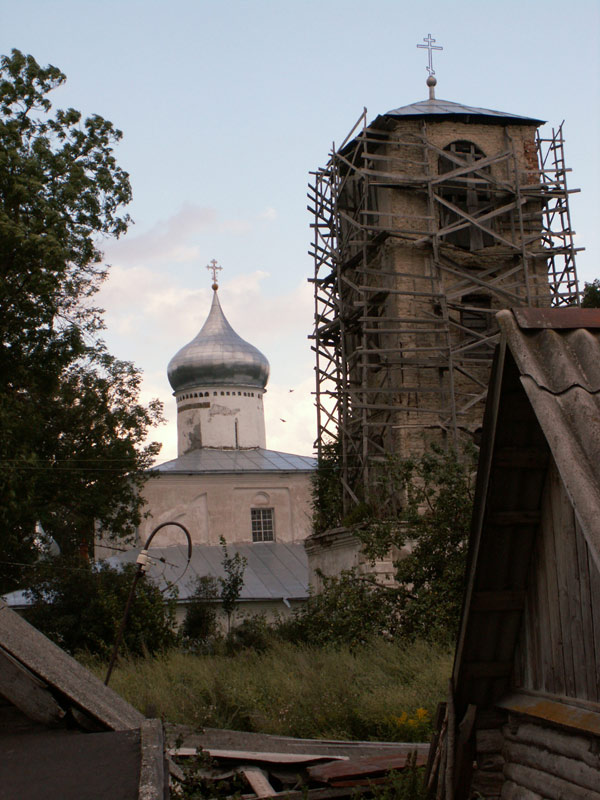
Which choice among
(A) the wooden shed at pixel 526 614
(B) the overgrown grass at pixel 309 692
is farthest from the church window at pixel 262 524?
(A) the wooden shed at pixel 526 614

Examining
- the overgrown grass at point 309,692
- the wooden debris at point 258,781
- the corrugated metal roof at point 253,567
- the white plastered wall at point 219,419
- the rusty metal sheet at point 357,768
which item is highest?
the white plastered wall at point 219,419

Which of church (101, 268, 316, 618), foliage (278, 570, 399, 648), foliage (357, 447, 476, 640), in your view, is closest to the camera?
foliage (357, 447, 476, 640)

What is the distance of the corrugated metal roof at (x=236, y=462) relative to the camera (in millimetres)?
39125

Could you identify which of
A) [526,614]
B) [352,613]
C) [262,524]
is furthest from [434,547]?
[262,524]

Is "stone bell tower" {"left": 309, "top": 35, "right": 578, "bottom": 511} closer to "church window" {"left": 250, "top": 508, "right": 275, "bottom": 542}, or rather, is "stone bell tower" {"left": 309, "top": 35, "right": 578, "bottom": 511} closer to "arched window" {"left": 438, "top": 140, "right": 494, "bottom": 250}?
"arched window" {"left": 438, "top": 140, "right": 494, "bottom": 250}

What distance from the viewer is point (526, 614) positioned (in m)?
5.75

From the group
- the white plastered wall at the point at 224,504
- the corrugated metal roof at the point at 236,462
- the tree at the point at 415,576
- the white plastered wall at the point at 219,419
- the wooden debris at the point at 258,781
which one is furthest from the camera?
the white plastered wall at the point at 219,419

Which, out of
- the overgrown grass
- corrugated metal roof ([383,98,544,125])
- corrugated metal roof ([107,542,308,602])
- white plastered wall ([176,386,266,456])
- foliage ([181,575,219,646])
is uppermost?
corrugated metal roof ([383,98,544,125])

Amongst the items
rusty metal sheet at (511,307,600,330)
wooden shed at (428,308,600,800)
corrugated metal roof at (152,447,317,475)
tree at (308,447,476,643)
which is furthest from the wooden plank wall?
corrugated metal roof at (152,447,317,475)

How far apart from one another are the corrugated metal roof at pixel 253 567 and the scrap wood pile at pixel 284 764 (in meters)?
20.1

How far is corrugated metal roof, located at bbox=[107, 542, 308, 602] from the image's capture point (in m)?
32.4

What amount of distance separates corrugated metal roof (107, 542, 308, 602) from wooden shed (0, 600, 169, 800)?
25.6m

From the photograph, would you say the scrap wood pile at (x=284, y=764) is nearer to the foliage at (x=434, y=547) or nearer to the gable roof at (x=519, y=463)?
the gable roof at (x=519, y=463)

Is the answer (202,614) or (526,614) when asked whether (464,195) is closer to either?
(202,614)
